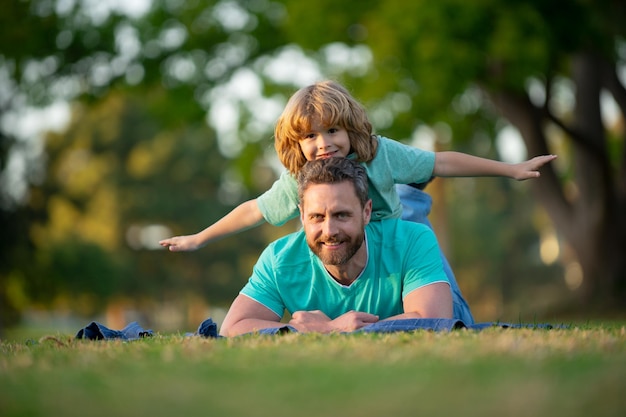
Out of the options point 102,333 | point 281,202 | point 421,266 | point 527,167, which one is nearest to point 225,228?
point 281,202

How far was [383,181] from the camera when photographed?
5730mm

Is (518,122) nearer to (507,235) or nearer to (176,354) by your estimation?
(176,354)

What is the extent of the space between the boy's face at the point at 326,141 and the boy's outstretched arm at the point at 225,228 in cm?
56

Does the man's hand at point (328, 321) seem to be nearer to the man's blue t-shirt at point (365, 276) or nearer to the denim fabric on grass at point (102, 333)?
the man's blue t-shirt at point (365, 276)

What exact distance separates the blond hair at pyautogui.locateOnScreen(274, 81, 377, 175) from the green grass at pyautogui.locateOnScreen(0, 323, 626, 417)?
176 centimetres

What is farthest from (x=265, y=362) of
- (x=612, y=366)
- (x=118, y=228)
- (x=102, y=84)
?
(x=118, y=228)

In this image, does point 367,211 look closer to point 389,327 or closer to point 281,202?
point 281,202

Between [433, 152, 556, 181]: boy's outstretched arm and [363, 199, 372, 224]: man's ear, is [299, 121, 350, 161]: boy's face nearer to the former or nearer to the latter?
[363, 199, 372, 224]: man's ear

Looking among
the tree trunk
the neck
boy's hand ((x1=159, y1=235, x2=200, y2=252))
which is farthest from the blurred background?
the neck

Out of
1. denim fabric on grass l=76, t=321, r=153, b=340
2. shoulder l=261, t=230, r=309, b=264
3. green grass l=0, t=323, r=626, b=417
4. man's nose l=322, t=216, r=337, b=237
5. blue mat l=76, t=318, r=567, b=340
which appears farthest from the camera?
shoulder l=261, t=230, r=309, b=264

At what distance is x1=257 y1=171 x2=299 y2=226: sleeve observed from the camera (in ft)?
18.9

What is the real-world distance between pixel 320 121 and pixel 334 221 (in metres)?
0.81

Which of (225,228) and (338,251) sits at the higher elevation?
(225,228)

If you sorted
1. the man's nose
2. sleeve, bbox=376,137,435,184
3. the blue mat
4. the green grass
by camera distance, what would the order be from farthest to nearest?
sleeve, bbox=376,137,435,184 < the man's nose < the blue mat < the green grass
